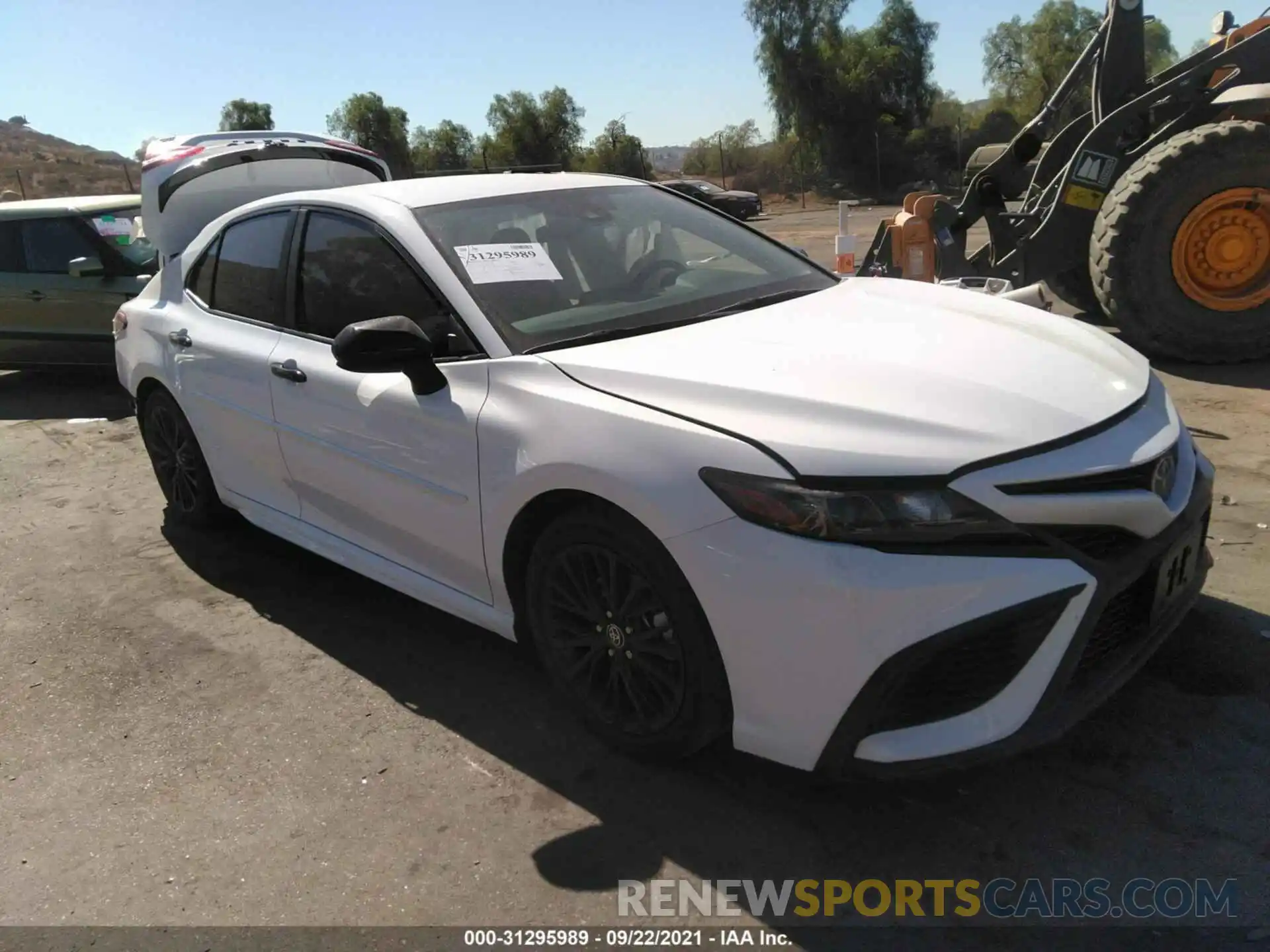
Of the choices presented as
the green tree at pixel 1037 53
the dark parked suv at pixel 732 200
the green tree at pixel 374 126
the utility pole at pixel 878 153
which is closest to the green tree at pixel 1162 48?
the green tree at pixel 1037 53

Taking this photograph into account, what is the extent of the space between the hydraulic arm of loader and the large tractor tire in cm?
53

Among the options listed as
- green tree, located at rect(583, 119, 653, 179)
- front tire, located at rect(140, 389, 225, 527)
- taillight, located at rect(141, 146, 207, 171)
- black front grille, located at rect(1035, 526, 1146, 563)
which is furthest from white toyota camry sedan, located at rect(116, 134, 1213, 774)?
green tree, located at rect(583, 119, 653, 179)

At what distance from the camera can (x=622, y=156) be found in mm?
46250

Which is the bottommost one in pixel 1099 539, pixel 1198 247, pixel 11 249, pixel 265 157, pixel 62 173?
pixel 1099 539

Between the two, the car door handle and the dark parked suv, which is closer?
the car door handle

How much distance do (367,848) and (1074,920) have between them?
1.72m

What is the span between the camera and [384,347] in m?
2.92

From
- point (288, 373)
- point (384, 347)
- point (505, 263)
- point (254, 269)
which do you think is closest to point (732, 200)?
point (254, 269)

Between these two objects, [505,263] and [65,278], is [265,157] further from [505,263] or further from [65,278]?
[505,263]

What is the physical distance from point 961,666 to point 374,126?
6215 centimetres

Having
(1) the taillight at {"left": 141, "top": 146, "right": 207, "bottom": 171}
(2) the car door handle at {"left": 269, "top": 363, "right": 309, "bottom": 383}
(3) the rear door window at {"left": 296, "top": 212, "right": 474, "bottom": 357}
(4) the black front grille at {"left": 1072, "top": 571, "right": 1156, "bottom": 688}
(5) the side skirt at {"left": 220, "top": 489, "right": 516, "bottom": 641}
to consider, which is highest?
(1) the taillight at {"left": 141, "top": 146, "right": 207, "bottom": 171}

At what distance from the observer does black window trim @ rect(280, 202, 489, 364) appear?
3.10m

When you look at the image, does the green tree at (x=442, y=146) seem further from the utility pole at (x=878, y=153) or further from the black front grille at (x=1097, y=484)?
the black front grille at (x=1097, y=484)

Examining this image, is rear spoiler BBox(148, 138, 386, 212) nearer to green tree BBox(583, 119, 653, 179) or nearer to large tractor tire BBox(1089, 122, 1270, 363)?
large tractor tire BBox(1089, 122, 1270, 363)
